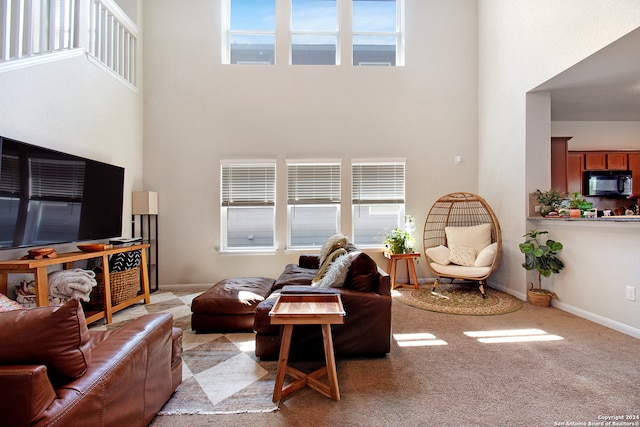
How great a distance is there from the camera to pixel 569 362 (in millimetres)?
2322

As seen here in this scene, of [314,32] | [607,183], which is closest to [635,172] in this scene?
[607,183]

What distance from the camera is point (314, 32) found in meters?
4.93

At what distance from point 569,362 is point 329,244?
234 centimetres

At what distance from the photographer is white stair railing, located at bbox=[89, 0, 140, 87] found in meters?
3.77

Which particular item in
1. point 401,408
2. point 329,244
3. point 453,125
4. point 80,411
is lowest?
point 401,408

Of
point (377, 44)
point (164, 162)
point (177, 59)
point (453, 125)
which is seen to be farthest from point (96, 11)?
point (453, 125)

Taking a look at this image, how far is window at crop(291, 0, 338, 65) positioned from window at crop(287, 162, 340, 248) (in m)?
1.77

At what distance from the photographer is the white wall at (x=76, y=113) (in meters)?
2.67

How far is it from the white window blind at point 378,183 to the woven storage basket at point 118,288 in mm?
3236

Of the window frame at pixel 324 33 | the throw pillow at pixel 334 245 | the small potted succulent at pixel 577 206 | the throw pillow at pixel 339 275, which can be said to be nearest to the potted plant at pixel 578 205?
the small potted succulent at pixel 577 206

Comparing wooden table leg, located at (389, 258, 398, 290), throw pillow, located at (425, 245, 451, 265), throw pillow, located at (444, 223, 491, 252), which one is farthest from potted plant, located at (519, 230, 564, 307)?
wooden table leg, located at (389, 258, 398, 290)

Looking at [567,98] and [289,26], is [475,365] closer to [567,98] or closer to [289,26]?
[567,98]

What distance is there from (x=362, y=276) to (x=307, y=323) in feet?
2.67

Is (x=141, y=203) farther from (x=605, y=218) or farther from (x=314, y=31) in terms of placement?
(x=605, y=218)
